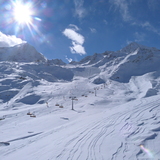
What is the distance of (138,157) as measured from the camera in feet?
21.5

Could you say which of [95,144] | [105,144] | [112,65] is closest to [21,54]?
[112,65]

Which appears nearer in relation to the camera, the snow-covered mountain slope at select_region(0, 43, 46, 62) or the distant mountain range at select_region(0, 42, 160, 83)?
the distant mountain range at select_region(0, 42, 160, 83)

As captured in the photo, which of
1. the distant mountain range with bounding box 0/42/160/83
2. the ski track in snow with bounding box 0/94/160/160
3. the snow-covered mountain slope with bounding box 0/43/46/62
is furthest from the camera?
the snow-covered mountain slope with bounding box 0/43/46/62

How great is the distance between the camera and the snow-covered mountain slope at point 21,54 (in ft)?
446

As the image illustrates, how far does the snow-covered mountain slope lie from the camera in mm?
135950

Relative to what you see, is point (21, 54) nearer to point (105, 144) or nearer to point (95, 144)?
point (95, 144)

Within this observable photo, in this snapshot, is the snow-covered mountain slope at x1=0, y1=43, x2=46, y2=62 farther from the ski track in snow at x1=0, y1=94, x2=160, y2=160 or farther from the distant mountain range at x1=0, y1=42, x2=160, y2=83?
the ski track in snow at x1=0, y1=94, x2=160, y2=160

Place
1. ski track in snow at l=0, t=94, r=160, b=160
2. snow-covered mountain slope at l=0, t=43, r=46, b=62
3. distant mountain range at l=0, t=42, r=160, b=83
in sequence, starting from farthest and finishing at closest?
snow-covered mountain slope at l=0, t=43, r=46, b=62 → distant mountain range at l=0, t=42, r=160, b=83 → ski track in snow at l=0, t=94, r=160, b=160

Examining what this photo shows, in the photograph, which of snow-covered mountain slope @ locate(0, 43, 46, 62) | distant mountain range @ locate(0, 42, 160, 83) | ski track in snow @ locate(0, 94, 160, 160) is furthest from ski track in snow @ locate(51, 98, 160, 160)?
snow-covered mountain slope @ locate(0, 43, 46, 62)

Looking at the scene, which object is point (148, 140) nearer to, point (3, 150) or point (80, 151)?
point (80, 151)

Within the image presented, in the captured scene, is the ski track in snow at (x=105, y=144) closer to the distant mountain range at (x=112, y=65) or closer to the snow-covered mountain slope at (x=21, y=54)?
the distant mountain range at (x=112, y=65)

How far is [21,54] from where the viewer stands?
478 ft

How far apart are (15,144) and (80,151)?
5464 mm

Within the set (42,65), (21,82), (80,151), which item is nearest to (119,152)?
(80,151)
